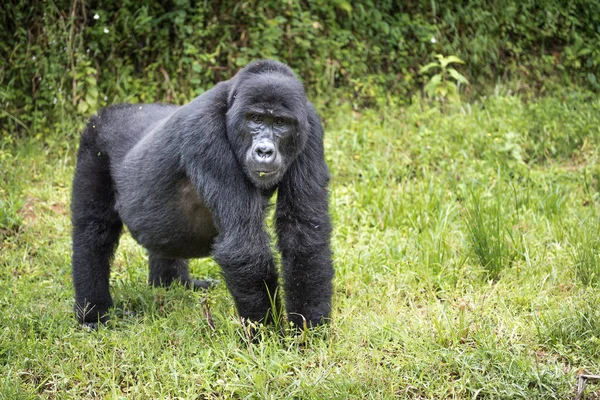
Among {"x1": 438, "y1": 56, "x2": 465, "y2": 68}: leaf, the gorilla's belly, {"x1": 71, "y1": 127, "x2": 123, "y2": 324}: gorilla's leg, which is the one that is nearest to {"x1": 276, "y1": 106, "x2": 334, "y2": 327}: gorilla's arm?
the gorilla's belly

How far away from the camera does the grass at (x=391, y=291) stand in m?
3.74

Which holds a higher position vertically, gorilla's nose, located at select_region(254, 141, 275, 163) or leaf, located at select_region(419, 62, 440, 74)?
gorilla's nose, located at select_region(254, 141, 275, 163)

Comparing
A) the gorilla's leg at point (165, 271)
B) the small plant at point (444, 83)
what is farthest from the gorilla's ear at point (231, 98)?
the small plant at point (444, 83)

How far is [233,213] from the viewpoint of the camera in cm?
390

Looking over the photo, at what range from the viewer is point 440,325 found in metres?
4.02

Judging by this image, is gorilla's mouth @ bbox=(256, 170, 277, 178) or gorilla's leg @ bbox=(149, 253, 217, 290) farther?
gorilla's leg @ bbox=(149, 253, 217, 290)

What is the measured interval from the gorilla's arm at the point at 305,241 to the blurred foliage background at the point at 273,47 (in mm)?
4125

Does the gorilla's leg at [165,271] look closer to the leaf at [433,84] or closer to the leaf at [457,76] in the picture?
the leaf at [433,84]

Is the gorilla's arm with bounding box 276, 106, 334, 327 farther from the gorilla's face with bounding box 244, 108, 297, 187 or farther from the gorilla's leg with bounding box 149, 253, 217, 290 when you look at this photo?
the gorilla's leg with bounding box 149, 253, 217, 290

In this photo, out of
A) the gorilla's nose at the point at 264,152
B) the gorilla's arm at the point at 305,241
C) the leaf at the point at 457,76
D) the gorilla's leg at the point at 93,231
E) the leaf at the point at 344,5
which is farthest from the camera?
the leaf at the point at 344,5

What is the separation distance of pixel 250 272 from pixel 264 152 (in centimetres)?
66

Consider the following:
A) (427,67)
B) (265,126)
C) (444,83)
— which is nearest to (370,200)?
(265,126)

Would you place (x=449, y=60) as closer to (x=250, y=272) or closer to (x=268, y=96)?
(x=268, y=96)

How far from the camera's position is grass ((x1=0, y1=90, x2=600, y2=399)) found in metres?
3.74
